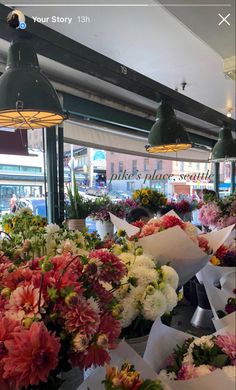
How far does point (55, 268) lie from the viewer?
0.63 m

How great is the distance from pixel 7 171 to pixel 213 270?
2450 millimetres

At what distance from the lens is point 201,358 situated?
72 cm

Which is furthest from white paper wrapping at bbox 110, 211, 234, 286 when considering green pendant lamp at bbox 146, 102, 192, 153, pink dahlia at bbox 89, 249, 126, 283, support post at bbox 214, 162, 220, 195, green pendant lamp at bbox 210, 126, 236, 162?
support post at bbox 214, 162, 220, 195

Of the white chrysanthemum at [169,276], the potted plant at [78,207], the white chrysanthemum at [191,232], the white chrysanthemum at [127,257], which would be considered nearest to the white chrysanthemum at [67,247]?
the white chrysanthemum at [127,257]

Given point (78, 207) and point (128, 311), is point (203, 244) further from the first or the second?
point (78, 207)

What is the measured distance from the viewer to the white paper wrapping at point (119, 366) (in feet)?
2.15

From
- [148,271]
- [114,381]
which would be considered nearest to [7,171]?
[148,271]

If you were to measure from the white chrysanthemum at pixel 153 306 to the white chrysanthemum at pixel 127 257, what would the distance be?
0.45 feet

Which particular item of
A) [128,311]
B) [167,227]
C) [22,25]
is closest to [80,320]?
[128,311]

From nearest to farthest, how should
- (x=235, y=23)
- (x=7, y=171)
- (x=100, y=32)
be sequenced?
1. (x=235, y=23)
2. (x=100, y=32)
3. (x=7, y=171)

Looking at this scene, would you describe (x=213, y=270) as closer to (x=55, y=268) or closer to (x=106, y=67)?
(x=55, y=268)

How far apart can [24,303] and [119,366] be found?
0.25 metres

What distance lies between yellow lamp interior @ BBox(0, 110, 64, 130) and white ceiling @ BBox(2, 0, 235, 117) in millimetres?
793

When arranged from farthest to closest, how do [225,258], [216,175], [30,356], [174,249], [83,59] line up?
1. [216,175]
2. [83,59]
3. [225,258]
4. [174,249]
5. [30,356]
